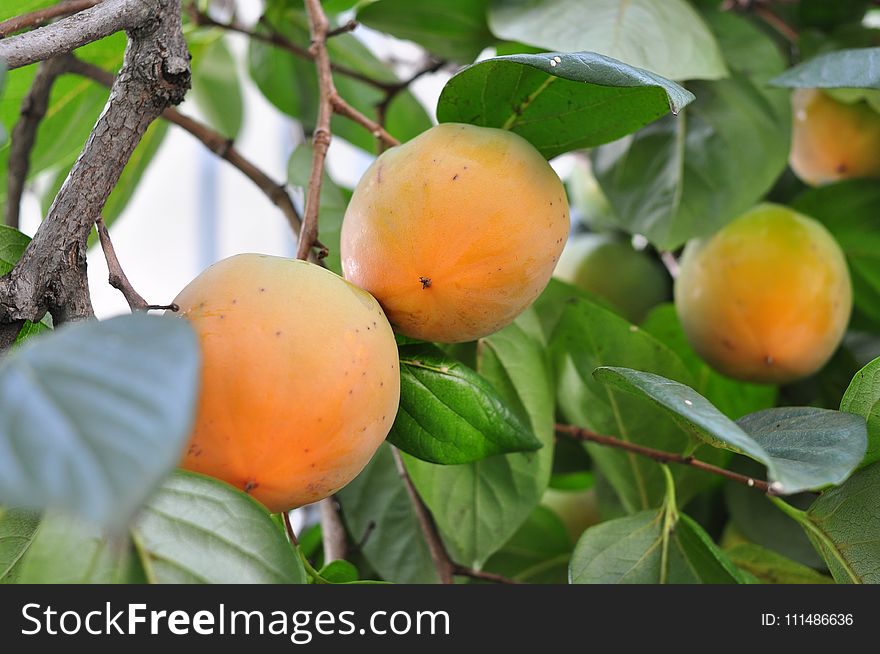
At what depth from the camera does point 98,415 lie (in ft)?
0.46

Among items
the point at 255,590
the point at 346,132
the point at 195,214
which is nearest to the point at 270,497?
the point at 255,590

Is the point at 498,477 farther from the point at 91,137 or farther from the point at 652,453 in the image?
the point at 91,137

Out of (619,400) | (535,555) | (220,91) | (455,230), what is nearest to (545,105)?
(455,230)

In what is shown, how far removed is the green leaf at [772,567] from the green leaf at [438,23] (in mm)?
Result: 306

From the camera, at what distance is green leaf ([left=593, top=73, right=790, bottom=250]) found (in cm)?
46

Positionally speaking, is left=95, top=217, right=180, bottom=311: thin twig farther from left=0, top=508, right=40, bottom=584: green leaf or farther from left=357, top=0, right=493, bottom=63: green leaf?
left=357, top=0, right=493, bottom=63: green leaf

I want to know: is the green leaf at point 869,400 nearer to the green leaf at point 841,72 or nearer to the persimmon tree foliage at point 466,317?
the persimmon tree foliage at point 466,317

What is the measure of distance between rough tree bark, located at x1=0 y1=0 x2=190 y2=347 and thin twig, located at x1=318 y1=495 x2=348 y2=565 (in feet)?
0.74

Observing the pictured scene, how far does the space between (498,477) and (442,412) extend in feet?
0.31

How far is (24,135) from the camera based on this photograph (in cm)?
42

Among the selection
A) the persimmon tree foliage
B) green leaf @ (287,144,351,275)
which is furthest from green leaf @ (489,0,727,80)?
green leaf @ (287,144,351,275)

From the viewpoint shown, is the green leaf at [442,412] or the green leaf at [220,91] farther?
the green leaf at [220,91]

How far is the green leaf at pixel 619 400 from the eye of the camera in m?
0.40

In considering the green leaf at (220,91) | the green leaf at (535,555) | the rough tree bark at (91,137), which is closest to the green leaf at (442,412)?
the rough tree bark at (91,137)
